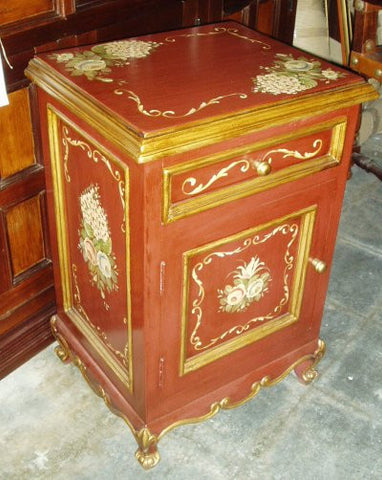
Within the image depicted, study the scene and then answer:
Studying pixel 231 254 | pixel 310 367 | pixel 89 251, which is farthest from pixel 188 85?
pixel 310 367

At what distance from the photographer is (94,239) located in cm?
164

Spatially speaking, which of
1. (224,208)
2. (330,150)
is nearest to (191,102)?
(224,208)

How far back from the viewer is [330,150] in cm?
158

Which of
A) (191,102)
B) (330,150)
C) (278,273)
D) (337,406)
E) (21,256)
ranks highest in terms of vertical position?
(191,102)

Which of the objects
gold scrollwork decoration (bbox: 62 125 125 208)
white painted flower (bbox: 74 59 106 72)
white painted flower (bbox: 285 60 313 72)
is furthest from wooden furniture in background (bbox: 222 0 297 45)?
gold scrollwork decoration (bbox: 62 125 125 208)

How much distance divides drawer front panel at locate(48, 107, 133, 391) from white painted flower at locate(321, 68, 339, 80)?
55 centimetres

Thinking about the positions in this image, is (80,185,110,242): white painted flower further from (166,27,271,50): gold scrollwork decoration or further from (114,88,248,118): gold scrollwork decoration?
(166,27,271,50): gold scrollwork decoration

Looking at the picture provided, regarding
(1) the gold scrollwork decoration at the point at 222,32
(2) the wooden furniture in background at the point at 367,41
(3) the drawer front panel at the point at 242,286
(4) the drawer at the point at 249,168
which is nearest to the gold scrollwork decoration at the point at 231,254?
(3) the drawer front panel at the point at 242,286

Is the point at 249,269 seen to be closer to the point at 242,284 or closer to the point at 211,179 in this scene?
the point at 242,284

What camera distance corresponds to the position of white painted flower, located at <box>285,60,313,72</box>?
1569mm

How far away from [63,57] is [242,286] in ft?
2.37

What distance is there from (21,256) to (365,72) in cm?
137

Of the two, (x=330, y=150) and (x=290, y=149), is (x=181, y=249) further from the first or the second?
(x=330, y=150)

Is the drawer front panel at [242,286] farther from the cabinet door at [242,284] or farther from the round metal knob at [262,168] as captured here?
the round metal knob at [262,168]
